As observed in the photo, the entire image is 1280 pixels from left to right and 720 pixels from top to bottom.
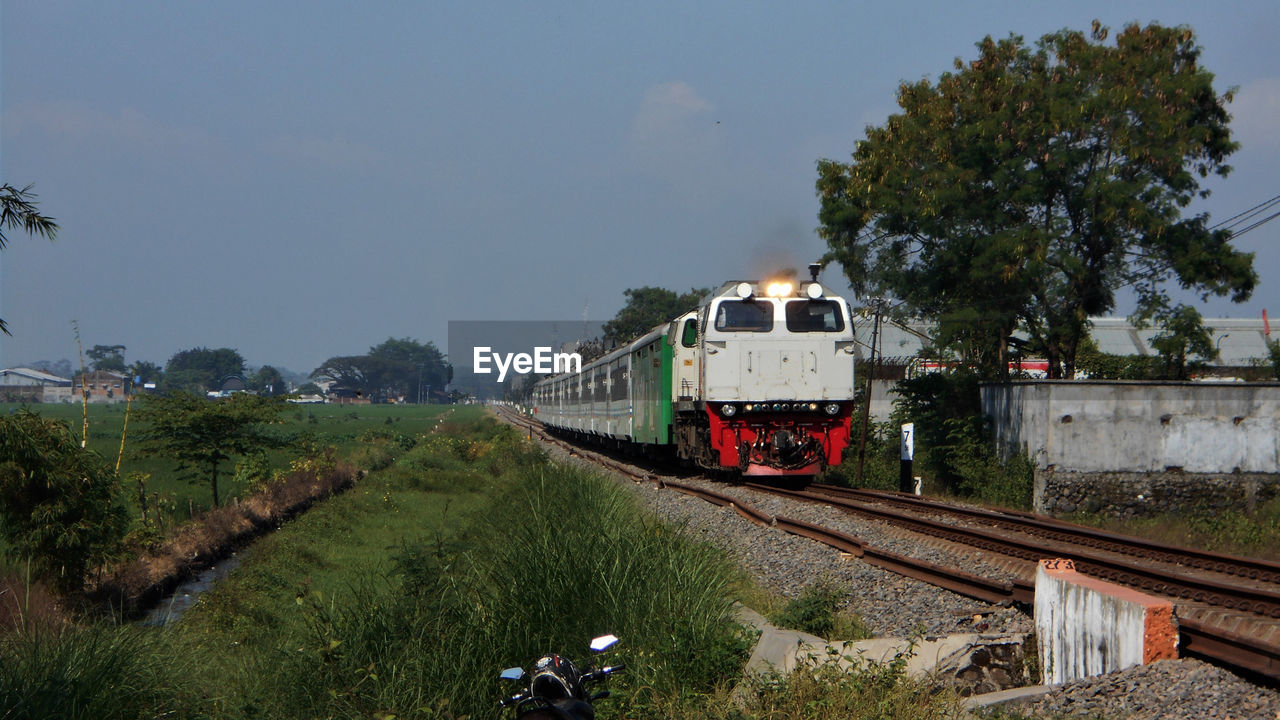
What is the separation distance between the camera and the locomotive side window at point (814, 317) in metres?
17.7

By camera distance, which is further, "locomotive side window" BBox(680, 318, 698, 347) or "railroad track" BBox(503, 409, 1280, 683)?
"locomotive side window" BBox(680, 318, 698, 347)

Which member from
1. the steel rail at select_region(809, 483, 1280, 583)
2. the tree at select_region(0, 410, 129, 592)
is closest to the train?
the steel rail at select_region(809, 483, 1280, 583)

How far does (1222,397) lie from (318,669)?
54.8ft

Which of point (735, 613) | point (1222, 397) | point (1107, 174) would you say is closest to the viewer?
point (735, 613)

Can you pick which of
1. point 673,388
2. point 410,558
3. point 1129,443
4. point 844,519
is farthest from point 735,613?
point 1129,443

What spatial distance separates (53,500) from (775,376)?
421 inches

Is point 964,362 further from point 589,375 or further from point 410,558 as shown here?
point 410,558

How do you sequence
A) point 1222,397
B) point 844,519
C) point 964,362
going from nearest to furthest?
1. point 844,519
2. point 1222,397
3. point 964,362

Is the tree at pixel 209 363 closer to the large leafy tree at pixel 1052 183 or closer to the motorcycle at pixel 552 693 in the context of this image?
the large leafy tree at pixel 1052 183

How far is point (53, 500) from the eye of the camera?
11.6m

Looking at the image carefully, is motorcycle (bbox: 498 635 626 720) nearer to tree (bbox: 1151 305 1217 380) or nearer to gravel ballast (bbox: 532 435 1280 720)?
gravel ballast (bbox: 532 435 1280 720)

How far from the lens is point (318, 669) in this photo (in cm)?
655

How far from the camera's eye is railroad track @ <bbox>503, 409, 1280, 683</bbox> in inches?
226

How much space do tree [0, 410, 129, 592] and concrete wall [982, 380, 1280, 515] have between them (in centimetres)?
1522
